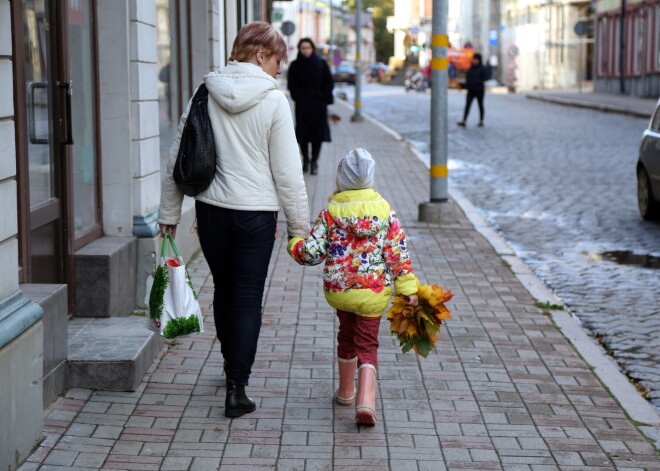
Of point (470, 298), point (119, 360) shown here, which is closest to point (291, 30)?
point (470, 298)

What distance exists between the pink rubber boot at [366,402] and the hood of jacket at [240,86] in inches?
52.5

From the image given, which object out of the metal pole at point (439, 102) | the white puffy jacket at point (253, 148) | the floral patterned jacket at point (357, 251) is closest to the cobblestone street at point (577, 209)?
the metal pole at point (439, 102)

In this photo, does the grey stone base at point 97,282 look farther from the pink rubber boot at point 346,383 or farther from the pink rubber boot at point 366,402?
the pink rubber boot at point 366,402

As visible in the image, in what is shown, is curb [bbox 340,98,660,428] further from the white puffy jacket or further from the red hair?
the red hair

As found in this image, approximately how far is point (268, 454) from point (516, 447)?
106 cm

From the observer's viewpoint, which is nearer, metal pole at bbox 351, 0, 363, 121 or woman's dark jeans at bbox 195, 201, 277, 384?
woman's dark jeans at bbox 195, 201, 277, 384

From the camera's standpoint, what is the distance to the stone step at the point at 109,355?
568 centimetres

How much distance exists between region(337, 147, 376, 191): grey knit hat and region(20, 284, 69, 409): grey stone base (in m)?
1.38

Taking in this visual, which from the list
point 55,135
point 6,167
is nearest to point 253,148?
point 6,167

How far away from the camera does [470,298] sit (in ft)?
27.2

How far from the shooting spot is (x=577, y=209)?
13.8m

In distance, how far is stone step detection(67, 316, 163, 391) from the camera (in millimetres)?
5676

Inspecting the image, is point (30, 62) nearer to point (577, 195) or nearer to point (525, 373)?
point (525, 373)

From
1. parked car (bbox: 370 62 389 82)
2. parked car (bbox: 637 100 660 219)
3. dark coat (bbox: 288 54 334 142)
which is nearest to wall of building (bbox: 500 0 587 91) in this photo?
parked car (bbox: 370 62 389 82)
